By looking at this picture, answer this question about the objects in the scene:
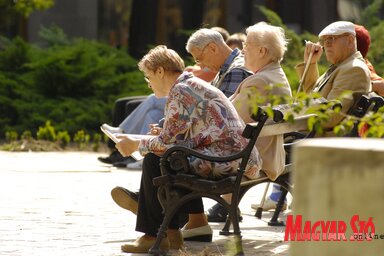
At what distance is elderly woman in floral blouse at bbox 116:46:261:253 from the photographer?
6.72m

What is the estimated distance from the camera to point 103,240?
746 cm

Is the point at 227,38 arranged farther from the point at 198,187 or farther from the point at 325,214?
the point at 325,214

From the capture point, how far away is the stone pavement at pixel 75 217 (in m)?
7.12

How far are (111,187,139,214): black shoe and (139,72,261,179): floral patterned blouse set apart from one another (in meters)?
0.72

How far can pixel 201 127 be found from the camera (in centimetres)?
676

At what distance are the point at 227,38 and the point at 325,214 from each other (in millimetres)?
6714

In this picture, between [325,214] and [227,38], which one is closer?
[325,214]

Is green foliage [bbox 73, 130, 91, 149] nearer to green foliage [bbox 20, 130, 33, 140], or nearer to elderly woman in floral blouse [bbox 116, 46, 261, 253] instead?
green foliage [bbox 20, 130, 33, 140]

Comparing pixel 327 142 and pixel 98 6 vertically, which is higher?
pixel 327 142

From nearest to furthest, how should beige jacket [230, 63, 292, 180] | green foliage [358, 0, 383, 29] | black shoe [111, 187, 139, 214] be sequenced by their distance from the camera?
1. beige jacket [230, 63, 292, 180]
2. black shoe [111, 187, 139, 214]
3. green foliage [358, 0, 383, 29]

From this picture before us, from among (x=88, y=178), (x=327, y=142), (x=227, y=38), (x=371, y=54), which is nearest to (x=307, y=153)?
(x=327, y=142)

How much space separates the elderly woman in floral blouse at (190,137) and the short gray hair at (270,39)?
2.76 ft

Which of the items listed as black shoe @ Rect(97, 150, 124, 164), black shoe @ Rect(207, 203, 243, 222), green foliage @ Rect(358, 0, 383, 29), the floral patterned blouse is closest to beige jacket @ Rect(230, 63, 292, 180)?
the floral patterned blouse

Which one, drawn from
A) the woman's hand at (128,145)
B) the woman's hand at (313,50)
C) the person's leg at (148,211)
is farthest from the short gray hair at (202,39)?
the person's leg at (148,211)
